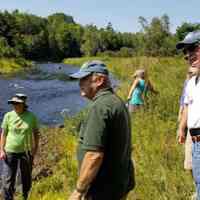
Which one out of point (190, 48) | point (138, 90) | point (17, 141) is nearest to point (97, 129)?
point (190, 48)

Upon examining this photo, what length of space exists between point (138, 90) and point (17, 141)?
4.62 metres

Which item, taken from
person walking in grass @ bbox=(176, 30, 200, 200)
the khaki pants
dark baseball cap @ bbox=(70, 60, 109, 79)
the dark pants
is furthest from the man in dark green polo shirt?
the dark pants

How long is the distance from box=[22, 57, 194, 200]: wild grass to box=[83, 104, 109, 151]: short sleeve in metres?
1.78

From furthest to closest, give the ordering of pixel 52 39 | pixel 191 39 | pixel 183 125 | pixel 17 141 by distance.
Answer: pixel 52 39
pixel 17 141
pixel 183 125
pixel 191 39

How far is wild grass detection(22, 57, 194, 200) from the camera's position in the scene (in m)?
5.41

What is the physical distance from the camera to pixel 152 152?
670cm

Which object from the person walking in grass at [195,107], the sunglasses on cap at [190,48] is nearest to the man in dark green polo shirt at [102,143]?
the person walking in grass at [195,107]

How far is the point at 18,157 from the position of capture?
7680 millimetres

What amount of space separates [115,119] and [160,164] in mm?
2355

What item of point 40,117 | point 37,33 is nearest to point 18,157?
point 40,117

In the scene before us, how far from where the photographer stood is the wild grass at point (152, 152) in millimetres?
5414

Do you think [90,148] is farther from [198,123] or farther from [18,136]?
[18,136]

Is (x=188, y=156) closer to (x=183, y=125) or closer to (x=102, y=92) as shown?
(x=183, y=125)

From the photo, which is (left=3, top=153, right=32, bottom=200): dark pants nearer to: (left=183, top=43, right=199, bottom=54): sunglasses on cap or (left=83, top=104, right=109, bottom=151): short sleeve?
(left=83, top=104, right=109, bottom=151): short sleeve
